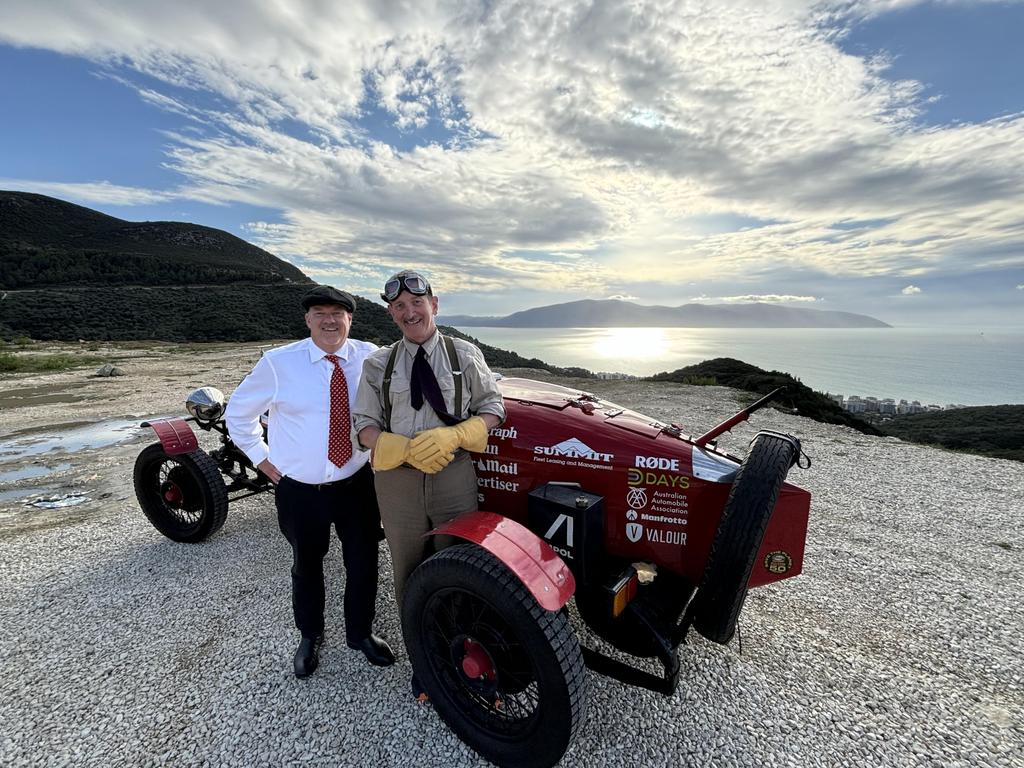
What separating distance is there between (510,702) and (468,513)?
0.96 m

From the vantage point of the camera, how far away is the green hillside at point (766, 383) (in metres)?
12.6

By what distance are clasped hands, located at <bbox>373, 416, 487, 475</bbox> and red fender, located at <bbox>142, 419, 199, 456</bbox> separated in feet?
9.86

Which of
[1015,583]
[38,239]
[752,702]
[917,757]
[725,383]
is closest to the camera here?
[917,757]

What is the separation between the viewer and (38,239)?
63156mm

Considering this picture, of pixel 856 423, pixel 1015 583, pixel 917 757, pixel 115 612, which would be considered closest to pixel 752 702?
pixel 917 757

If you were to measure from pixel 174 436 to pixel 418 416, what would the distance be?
3248mm

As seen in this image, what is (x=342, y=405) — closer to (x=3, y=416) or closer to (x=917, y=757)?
(x=917, y=757)

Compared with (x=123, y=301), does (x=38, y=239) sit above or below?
above

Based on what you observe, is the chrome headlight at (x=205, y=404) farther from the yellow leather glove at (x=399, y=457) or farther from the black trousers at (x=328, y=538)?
the yellow leather glove at (x=399, y=457)

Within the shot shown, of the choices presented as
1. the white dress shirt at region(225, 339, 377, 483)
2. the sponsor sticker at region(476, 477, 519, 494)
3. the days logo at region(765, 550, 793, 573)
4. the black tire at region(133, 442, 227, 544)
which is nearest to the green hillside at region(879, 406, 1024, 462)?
the days logo at region(765, 550, 793, 573)

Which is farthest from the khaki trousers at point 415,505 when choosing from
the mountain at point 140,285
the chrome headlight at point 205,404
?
the mountain at point 140,285

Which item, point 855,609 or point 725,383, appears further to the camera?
point 725,383

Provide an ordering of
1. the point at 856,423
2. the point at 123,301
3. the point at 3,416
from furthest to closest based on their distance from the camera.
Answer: the point at 123,301 < the point at 856,423 < the point at 3,416

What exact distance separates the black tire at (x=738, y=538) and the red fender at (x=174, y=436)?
4.38 metres
